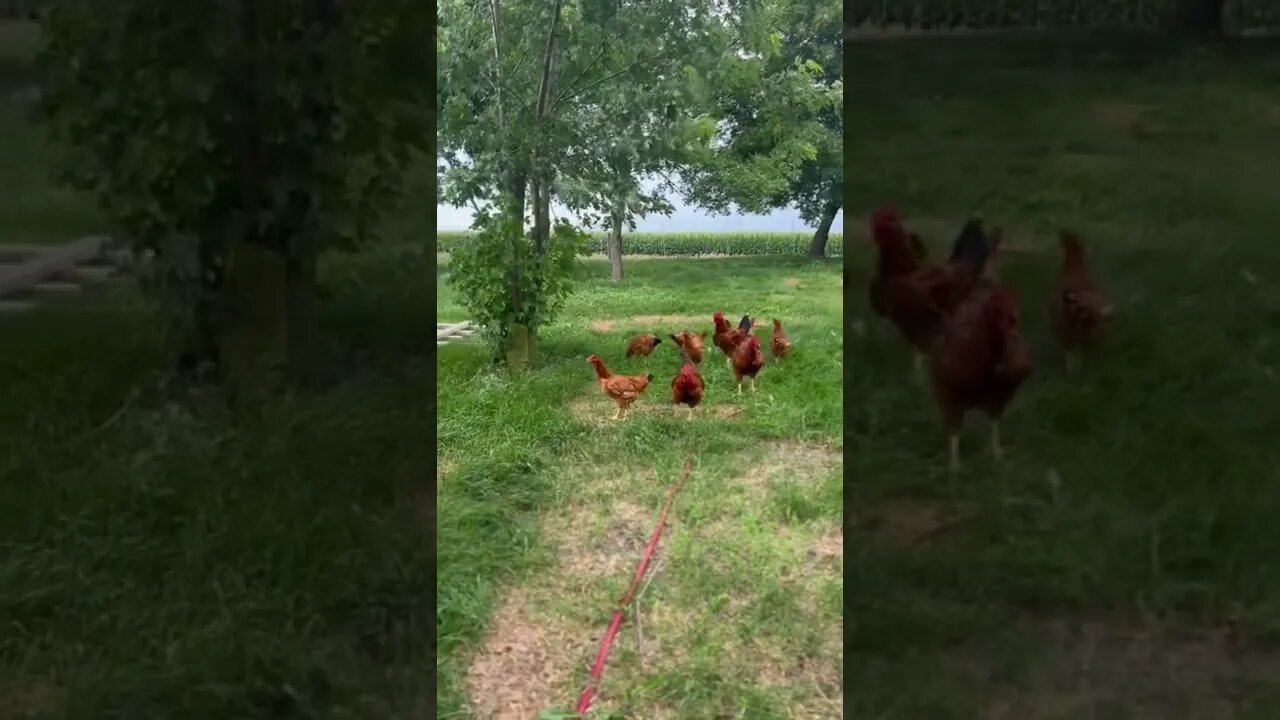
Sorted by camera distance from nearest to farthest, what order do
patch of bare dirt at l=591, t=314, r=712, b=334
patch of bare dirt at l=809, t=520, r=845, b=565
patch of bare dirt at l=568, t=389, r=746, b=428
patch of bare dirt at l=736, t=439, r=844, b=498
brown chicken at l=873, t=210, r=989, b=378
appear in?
brown chicken at l=873, t=210, r=989, b=378 < patch of bare dirt at l=809, t=520, r=845, b=565 < patch of bare dirt at l=736, t=439, r=844, b=498 < patch of bare dirt at l=568, t=389, r=746, b=428 < patch of bare dirt at l=591, t=314, r=712, b=334

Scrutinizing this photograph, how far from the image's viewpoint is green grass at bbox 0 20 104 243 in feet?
3.43

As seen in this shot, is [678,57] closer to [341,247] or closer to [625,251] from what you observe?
[625,251]

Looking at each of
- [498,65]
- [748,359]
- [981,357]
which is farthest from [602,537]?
[498,65]

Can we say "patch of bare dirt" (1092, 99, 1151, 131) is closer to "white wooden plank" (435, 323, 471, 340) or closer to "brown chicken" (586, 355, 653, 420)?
"brown chicken" (586, 355, 653, 420)

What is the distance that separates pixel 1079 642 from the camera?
1022 millimetres

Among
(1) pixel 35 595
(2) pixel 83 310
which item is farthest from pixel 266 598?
(2) pixel 83 310

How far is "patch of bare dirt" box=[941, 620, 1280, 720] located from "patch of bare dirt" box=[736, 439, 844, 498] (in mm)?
556

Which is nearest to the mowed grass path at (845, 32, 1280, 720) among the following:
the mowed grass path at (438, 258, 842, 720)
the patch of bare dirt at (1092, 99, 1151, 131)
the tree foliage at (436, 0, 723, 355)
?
the patch of bare dirt at (1092, 99, 1151, 131)

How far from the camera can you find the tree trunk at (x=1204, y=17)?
102 centimetres

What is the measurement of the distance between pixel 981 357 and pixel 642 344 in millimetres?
985

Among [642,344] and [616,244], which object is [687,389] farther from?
[616,244]

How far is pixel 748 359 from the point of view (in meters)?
1.83

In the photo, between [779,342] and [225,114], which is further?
[779,342]

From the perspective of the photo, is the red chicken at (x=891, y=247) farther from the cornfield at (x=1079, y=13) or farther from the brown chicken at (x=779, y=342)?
the brown chicken at (x=779, y=342)
